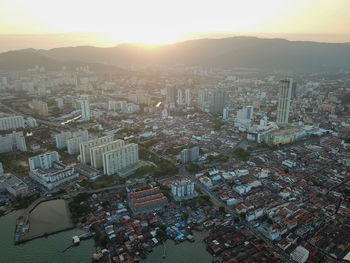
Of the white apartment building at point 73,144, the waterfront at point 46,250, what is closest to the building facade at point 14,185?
the waterfront at point 46,250

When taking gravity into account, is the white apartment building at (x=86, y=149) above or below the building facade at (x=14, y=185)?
above

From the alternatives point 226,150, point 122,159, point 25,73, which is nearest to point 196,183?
point 122,159

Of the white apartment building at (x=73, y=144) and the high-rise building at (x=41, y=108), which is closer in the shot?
the white apartment building at (x=73, y=144)

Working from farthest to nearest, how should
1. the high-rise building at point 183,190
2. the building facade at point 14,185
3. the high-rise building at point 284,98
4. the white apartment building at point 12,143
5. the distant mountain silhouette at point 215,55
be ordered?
the distant mountain silhouette at point 215,55, the high-rise building at point 284,98, the white apartment building at point 12,143, the building facade at point 14,185, the high-rise building at point 183,190

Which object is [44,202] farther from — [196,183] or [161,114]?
[161,114]

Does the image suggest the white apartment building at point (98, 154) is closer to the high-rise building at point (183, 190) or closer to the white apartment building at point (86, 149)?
the white apartment building at point (86, 149)

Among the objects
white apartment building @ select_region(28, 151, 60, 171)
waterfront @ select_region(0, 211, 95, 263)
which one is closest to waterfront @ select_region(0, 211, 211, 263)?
waterfront @ select_region(0, 211, 95, 263)
